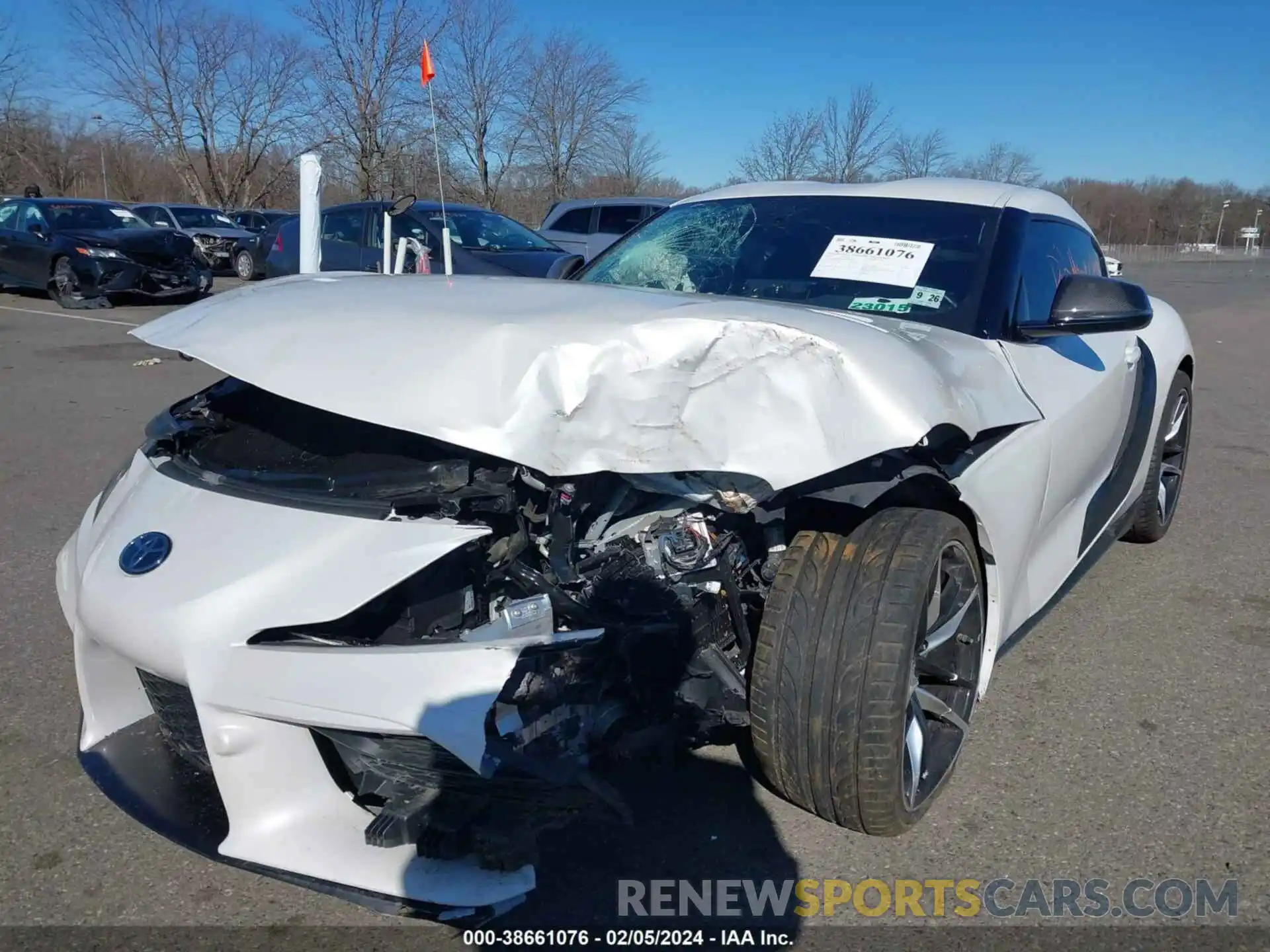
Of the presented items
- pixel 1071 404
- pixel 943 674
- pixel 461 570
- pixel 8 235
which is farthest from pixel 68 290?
pixel 943 674

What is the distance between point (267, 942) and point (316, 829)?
0.33m

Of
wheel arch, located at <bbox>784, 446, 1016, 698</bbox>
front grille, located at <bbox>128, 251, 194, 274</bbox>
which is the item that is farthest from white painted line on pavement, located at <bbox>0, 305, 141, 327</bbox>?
wheel arch, located at <bbox>784, 446, 1016, 698</bbox>

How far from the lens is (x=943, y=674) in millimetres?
2605

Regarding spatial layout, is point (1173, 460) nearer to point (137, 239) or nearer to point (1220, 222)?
point (137, 239)

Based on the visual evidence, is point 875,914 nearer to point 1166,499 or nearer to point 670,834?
point 670,834

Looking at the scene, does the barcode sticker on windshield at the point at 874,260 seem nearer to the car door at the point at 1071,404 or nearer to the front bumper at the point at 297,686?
the car door at the point at 1071,404

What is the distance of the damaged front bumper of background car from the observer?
1.99m

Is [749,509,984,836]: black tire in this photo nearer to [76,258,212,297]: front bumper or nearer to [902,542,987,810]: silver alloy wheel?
[902,542,987,810]: silver alloy wheel

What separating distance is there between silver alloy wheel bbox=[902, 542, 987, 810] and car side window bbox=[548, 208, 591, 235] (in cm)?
1305

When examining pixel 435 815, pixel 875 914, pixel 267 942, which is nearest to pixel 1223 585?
pixel 875 914

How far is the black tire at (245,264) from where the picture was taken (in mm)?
20562

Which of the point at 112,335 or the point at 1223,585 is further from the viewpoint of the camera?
the point at 112,335

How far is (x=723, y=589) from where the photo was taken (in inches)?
93.4

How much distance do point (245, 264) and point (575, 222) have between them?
29.4ft
